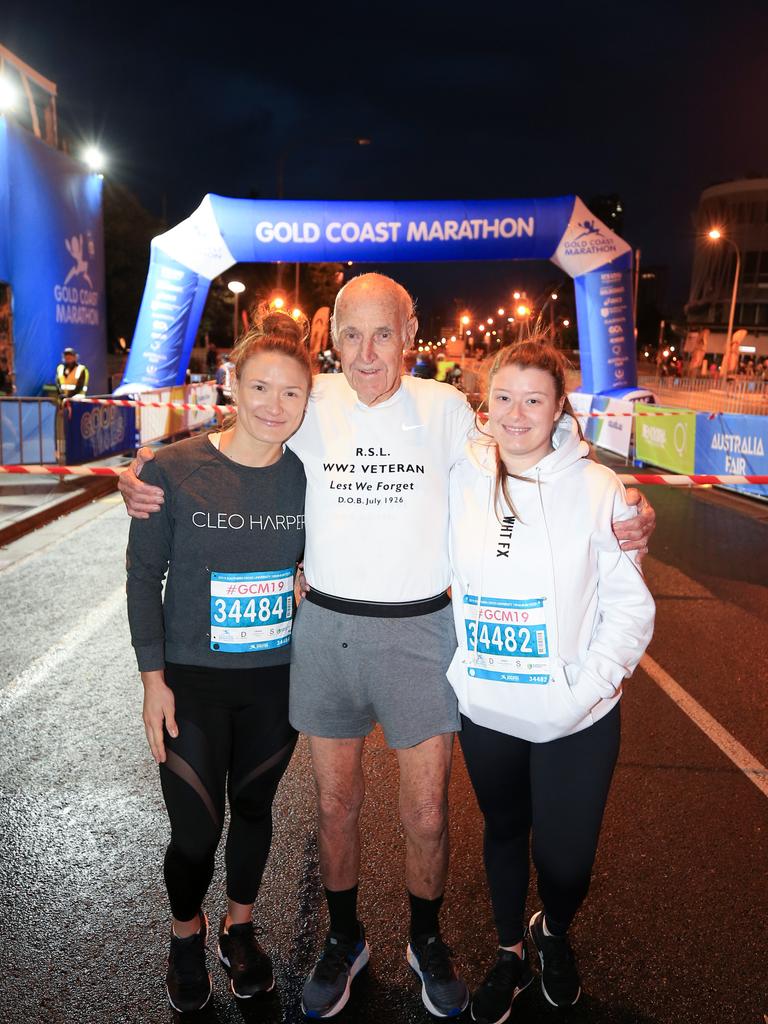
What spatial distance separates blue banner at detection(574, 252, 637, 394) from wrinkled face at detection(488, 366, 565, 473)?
1559 centimetres

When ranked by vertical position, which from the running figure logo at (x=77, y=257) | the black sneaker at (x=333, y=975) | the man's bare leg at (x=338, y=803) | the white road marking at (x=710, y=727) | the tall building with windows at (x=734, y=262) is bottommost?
the black sneaker at (x=333, y=975)

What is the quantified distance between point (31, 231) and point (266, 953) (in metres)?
18.4

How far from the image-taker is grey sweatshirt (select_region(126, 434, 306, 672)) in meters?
2.64

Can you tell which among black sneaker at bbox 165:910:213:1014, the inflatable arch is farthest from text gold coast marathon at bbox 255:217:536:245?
black sneaker at bbox 165:910:213:1014

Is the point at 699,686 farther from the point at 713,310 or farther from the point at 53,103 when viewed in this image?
the point at 713,310

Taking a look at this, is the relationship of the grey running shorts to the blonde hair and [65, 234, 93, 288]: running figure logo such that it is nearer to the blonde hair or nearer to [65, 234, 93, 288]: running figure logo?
the blonde hair

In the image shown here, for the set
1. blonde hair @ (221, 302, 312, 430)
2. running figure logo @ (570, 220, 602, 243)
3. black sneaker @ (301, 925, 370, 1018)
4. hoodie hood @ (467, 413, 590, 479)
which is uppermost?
running figure logo @ (570, 220, 602, 243)

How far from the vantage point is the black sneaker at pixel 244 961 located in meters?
2.74

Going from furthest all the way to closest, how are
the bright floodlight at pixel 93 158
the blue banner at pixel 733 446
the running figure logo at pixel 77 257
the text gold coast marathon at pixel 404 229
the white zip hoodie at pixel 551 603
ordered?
the bright floodlight at pixel 93 158 → the running figure logo at pixel 77 257 → the text gold coast marathon at pixel 404 229 → the blue banner at pixel 733 446 → the white zip hoodie at pixel 551 603

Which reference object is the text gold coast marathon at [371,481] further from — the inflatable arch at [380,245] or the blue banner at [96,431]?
the inflatable arch at [380,245]

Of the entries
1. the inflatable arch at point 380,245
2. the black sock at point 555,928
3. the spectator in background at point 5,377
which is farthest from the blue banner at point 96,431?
the black sock at point 555,928

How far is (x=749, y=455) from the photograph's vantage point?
40.5 feet

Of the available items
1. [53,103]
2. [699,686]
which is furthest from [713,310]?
[699,686]

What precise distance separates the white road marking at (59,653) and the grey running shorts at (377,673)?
298 centimetres
